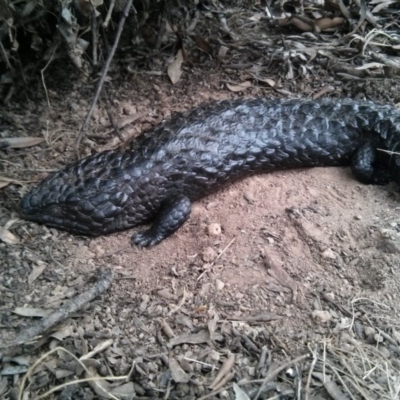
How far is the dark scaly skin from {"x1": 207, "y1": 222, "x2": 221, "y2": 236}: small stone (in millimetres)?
251

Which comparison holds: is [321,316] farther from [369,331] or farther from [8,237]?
[8,237]

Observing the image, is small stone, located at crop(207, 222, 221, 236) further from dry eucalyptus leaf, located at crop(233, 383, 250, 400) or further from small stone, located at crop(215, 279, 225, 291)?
dry eucalyptus leaf, located at crop(233, 383, 250, 400)

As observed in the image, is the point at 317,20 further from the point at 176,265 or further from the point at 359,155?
the point at 176,265

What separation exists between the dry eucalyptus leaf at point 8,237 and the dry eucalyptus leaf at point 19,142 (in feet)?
2.97

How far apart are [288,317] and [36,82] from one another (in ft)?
10.3

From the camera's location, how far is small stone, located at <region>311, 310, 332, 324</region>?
3.26 meters

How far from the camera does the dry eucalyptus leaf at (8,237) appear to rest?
3709mm

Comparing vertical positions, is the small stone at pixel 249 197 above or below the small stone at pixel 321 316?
above

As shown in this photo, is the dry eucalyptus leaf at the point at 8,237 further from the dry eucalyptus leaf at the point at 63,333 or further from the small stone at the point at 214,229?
the small stone at the point at 214,229

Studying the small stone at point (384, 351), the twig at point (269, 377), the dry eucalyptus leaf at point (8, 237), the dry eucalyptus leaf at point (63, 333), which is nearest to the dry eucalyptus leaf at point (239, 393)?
the twig at point (269, 377)

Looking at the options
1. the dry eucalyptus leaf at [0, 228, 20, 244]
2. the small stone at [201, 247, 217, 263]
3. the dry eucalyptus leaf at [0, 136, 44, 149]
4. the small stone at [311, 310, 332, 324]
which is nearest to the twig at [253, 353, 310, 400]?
the small stone at [311, 310, 332, 324]

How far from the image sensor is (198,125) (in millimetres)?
4418

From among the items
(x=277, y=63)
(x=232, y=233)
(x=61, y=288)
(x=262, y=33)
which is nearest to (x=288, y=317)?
(x=232, y=233)

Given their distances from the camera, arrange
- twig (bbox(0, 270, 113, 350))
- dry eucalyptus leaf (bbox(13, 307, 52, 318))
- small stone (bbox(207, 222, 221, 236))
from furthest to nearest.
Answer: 1. small stone (bbox(207, 222, 221, 236))
2. dry eucalyptus leaf (bbox(13, 307, 52, 318))
3. twig (bbox(0, 270, 113, 350))
